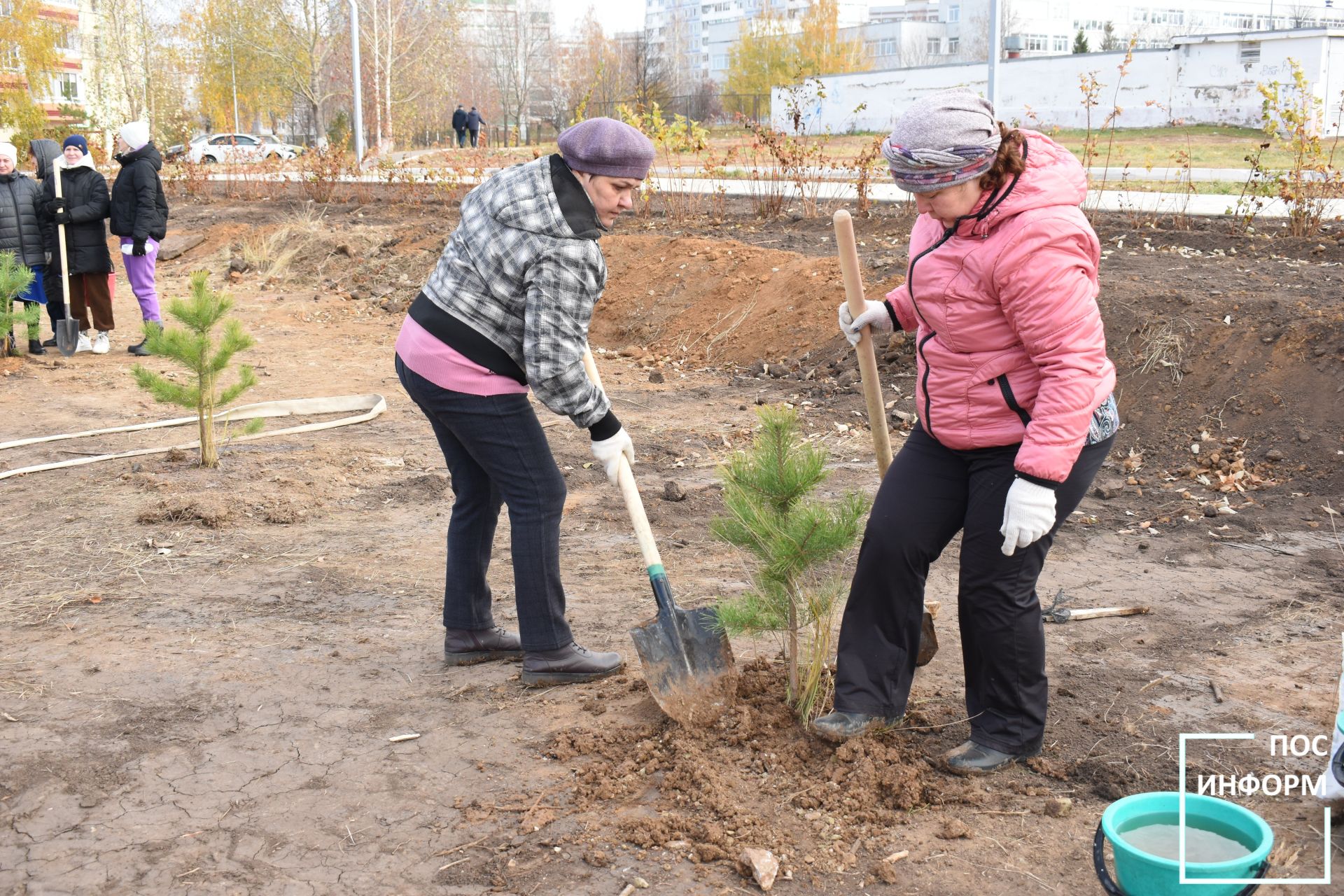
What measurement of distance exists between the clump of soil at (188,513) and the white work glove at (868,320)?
332cm

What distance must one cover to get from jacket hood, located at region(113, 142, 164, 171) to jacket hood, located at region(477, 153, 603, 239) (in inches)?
272

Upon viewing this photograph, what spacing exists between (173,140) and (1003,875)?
45687mm

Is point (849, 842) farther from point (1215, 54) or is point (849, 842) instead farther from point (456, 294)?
point (1215, 54)

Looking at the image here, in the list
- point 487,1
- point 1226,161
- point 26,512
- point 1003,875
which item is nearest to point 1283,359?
point 1003,875

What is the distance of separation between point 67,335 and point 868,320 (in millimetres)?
8347

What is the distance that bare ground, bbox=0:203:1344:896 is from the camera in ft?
9.14

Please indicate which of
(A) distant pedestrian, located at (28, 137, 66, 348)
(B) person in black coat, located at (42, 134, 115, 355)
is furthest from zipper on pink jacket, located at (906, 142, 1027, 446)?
(A) distant pedestrian, located at (28, 137, 66, 348)

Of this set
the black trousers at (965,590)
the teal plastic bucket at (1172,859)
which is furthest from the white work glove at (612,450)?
the teal plastic bucket at (1172,859)

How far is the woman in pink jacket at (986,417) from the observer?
8.37 ft

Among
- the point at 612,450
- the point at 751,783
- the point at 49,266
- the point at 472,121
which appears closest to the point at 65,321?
the point at 49,266

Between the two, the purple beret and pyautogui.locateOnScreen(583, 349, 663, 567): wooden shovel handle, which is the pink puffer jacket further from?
pyautogui.locateOnScreen(583, 349, 663, 567): wooden shovel handle

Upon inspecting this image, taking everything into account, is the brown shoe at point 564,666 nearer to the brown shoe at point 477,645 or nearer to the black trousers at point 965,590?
the brown shoe at point 477,645

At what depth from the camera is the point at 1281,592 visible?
4.37 m

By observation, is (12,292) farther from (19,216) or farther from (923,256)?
(923,256)
